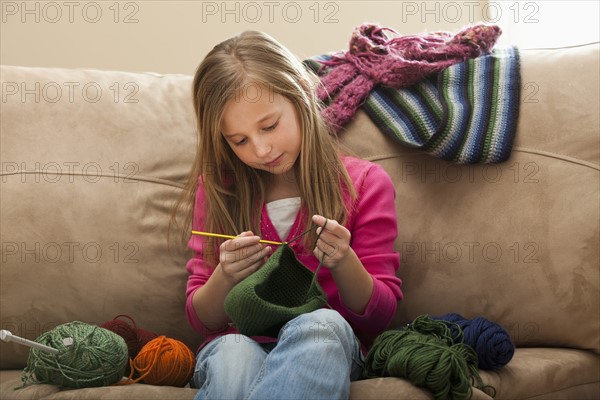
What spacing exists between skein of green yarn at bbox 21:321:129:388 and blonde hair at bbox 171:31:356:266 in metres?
0.29

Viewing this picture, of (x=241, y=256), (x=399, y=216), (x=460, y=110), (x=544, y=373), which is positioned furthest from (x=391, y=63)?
(x=544, y=373)

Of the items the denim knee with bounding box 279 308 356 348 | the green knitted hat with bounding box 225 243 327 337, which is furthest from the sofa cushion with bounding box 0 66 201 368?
the denim knee with bounding box 279 308 356 348

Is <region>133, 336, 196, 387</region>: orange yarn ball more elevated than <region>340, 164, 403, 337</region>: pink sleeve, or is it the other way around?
<region>340, 164, 403, 337</region>: pink sleeve

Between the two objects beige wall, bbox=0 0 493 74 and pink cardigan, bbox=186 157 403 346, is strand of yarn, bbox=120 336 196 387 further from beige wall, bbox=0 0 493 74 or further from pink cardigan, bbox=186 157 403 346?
beige wall, bbox=0 0 493 74

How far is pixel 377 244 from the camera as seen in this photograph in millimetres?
1560

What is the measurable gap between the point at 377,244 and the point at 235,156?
32 cm

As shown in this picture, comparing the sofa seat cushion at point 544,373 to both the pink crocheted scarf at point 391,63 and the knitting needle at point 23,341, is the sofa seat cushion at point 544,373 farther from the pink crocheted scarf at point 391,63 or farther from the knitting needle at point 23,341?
the knitting needle at point 23,341

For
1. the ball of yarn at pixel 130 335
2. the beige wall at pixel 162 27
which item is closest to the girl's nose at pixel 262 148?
the ball of yarn at pixel 130 335

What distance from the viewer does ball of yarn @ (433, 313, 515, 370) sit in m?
1.42

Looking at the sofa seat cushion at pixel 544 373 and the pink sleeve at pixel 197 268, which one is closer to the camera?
the sofa seat cushion at pixel 544 373

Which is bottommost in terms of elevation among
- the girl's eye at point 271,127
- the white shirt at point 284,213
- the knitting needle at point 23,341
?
the knitting needle at point 23,341

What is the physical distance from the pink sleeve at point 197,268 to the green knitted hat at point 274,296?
20cm

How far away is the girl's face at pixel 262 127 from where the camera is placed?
1.51 meters

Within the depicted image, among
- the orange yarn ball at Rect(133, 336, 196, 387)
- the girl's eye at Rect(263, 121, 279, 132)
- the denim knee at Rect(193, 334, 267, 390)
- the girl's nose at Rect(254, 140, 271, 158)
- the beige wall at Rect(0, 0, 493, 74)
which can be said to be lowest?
the orange yarn ball at Rect(133, 336, 196, 387)
